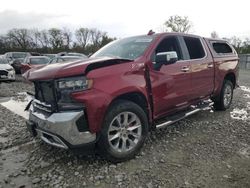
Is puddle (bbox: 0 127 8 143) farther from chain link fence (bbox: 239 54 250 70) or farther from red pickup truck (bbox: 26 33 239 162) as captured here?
chain link fence (bbox: 239 54 250 70)

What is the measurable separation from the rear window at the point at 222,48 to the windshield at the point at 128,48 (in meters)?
2.36

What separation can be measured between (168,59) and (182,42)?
1.20 metres

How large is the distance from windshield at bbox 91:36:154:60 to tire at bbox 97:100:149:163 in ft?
3.05

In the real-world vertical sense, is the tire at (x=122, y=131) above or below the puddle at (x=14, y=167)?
above

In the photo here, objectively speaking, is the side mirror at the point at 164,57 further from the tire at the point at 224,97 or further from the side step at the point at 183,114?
the tire at the point at 224,97

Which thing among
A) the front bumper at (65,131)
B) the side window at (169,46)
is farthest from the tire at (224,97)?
the front bumper at (65,131)

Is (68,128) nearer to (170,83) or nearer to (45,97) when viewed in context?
(45,97)

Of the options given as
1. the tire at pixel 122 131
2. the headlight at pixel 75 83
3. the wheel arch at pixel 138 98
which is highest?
the headlight at pixel 75 83

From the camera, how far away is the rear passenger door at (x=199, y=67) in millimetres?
5366

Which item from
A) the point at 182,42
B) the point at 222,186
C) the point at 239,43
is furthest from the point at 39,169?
the point at 239,43

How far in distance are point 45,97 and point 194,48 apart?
3.30 metres

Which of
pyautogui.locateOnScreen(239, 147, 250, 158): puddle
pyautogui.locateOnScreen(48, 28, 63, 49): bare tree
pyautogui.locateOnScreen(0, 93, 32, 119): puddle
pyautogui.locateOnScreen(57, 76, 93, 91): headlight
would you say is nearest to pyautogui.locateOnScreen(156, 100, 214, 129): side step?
pyautogui.locateOnScreen(239, 147, 250, 158): puddle

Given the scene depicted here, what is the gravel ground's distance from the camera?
3.47m

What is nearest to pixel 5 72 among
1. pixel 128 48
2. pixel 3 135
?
pixel 3 135
